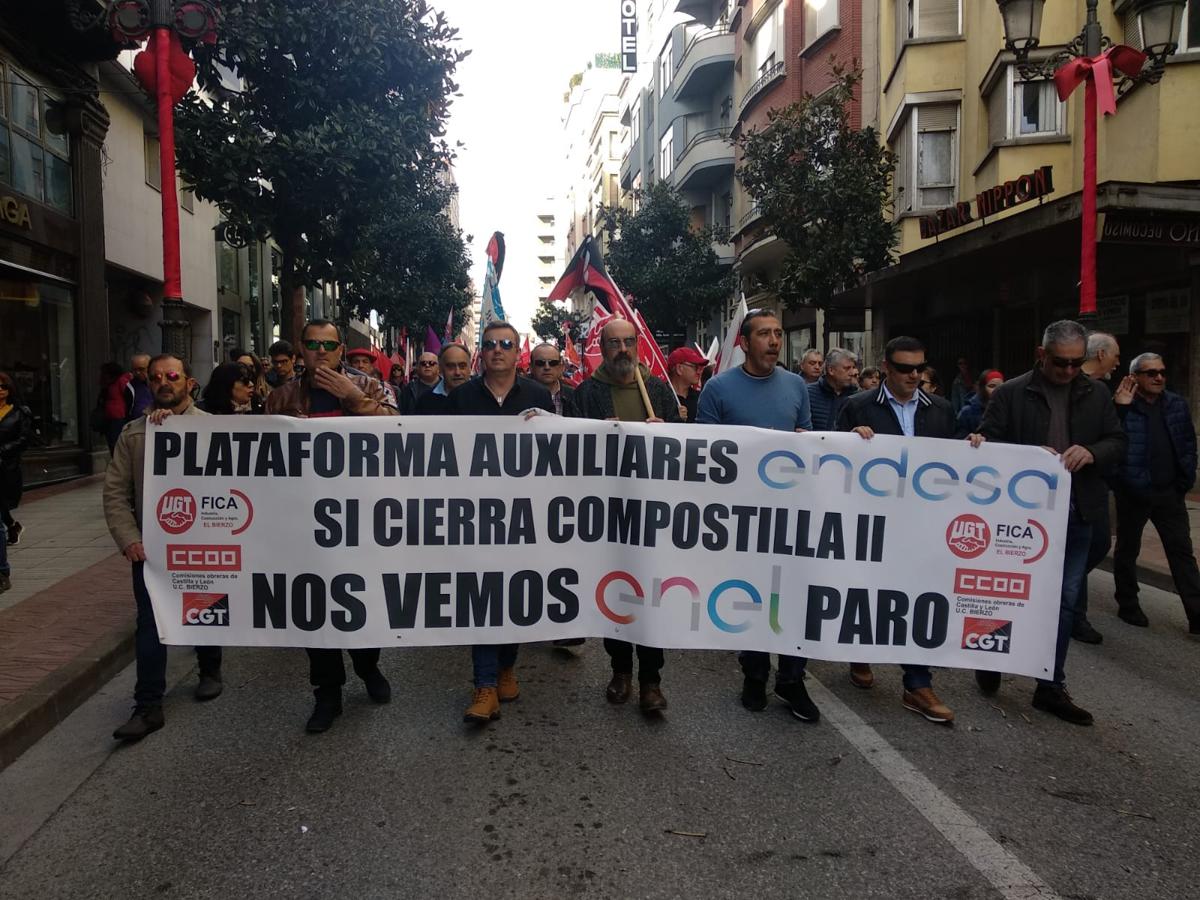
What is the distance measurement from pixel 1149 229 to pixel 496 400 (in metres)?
9.37

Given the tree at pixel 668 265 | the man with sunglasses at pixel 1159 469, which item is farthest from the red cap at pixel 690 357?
the tree at pixel 668 265

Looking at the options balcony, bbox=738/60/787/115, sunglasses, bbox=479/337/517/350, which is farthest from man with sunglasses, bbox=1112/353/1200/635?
balcony, bbox=738/60/787/115

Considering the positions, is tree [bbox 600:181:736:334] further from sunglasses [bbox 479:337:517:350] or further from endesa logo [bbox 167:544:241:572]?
endesa logo [bbox 167:544:241:572]

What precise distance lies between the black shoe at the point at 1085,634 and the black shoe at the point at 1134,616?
0.57 meters

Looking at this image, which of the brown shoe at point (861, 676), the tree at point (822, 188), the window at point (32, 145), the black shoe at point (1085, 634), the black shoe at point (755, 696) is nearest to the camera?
the black shoe at point (755, 696)

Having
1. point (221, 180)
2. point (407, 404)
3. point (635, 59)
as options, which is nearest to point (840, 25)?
point (221, 180)

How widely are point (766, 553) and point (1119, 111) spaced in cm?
1226

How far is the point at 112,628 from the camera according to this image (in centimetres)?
580

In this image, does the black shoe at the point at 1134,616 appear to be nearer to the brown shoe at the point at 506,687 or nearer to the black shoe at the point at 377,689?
the brown shoe at the point at 506,687

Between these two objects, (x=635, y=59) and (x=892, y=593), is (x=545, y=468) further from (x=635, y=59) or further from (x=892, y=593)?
(x=635, y=59)

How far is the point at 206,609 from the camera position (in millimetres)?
4406

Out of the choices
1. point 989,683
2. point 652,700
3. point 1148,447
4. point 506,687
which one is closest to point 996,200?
point 1148,447

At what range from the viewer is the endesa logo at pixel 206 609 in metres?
4.39

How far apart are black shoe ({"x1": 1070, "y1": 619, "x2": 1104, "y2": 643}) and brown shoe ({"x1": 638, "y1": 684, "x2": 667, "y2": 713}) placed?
10.1 ft
